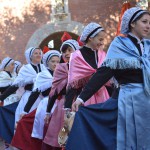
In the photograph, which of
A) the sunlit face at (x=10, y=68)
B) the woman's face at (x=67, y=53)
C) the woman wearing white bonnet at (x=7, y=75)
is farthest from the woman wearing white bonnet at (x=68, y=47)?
the sunlit face at (x=10, y=68)

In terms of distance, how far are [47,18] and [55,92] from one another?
37.0 feet

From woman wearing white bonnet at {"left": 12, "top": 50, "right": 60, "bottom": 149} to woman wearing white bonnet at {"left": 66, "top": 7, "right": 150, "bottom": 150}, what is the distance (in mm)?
2200

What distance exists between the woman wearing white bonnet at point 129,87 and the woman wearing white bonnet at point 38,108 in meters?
2.20

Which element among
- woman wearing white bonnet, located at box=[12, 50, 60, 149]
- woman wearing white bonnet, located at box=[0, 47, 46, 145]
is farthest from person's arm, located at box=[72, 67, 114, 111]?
woman wearing white bonnet, located at box=[0, 47, 46, 145]

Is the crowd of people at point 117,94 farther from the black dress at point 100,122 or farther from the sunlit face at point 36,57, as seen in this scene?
the sunlit face at point 36,57

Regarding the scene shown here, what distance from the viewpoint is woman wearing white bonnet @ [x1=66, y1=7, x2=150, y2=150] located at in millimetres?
3363

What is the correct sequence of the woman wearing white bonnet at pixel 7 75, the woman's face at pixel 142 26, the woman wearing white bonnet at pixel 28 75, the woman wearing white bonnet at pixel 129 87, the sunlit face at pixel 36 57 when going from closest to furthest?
the woman wearing white bonnet at pixel 129 87
the woman's face at pixel 142 26
the woman wearing white bonnet at pixel 28 75
the sunlit face at pixel 36 57
the woman wearing white bonnet at pixel 7 75

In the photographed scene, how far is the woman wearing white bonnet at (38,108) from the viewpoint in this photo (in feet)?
18.9

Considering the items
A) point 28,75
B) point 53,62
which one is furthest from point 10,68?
Answer: point 53,62

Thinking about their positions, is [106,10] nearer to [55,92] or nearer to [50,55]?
[50,55]

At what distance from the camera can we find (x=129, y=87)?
3482 mm

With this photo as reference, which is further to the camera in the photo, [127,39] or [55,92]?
[55,92]

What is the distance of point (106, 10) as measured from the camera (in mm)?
15758

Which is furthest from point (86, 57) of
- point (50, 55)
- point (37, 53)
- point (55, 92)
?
point (37, 53)
